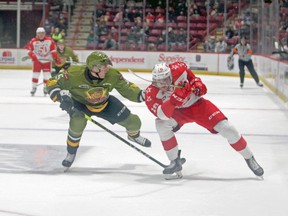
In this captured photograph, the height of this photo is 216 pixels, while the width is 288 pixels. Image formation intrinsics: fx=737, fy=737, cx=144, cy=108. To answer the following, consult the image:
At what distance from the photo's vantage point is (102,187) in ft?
16.9

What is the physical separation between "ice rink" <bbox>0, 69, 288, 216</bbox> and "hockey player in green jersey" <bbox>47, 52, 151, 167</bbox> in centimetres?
36

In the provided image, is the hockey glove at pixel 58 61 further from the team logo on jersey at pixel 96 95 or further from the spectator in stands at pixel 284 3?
the team logo on jersey at pixel 96 95

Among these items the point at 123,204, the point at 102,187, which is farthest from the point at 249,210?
the point at 102,187

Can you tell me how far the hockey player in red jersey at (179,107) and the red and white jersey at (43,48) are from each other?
731 cm

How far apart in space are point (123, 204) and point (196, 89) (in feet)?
3.40

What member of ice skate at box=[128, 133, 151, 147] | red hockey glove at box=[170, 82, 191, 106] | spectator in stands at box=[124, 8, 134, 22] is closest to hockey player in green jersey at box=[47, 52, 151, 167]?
ice skate at box=[128, 133, 151, 147]

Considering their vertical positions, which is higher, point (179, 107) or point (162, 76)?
point (162, 76)

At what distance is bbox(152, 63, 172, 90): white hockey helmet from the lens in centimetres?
507

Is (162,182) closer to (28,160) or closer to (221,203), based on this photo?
(221,203)

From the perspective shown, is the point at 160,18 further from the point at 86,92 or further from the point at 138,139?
the point at 86,92

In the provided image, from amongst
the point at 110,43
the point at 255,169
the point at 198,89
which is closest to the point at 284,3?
the point at 110,43

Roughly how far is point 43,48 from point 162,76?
7.73 meters

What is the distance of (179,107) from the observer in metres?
5.37

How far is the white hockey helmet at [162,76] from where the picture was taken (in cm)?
507
